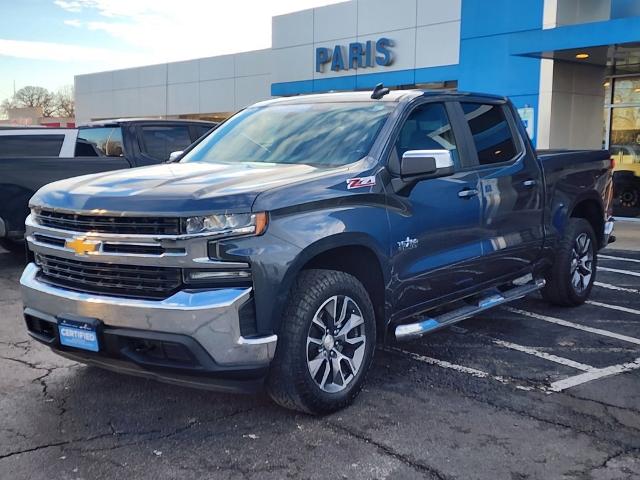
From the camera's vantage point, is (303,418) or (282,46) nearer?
(303,418)

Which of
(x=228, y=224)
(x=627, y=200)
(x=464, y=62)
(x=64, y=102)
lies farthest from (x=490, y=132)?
(x=64, y=102)

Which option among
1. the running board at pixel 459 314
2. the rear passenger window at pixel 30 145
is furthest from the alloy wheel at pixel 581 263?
the rear passenger window at pixel 30 145

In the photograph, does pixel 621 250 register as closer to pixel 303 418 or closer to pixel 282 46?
pixel 303 418

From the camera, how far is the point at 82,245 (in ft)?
12.8

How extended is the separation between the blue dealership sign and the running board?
54.6 feet

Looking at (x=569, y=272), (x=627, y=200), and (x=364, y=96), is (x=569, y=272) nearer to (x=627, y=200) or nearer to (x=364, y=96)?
(x=364, y=96)

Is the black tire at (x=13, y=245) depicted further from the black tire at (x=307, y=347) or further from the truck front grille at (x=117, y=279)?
the black tire at (x=307, y=347)

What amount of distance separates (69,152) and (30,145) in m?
0.52

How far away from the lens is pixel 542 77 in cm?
1496

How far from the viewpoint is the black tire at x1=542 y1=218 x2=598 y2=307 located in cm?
661

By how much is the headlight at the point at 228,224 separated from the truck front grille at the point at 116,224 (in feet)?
0.29

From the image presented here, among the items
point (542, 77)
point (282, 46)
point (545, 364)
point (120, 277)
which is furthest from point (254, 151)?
point (282, 46)

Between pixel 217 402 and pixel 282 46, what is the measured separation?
2202cm

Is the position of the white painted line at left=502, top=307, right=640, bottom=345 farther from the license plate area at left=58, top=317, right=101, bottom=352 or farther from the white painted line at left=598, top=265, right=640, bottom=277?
the license plate area at left=58, top=317, right=101, bottom=352
